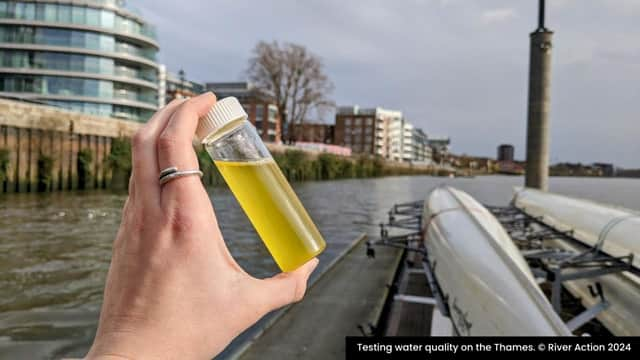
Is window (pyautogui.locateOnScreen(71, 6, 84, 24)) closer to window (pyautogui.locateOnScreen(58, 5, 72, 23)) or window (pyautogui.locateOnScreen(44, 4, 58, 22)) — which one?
window (pyautogui.locateOnScreen(58, 5, 72, 23))

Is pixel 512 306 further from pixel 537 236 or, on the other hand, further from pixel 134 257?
pixel 537 236

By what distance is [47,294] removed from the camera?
20.6 ft

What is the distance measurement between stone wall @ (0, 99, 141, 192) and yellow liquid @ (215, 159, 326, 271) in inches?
833

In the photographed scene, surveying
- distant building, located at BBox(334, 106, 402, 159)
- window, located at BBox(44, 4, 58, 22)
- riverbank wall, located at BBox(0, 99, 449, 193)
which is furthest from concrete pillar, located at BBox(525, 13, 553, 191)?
distant building, located at BBox(334, 106, 402, 159)

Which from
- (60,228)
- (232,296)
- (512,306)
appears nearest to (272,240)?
(232,296)

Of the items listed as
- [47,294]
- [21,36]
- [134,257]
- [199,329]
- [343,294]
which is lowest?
[47,294]

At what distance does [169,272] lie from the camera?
0.80 meters

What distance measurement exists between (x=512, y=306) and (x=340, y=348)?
1.34 metres

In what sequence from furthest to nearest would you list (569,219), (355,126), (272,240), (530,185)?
(355,126), (530,185), (569,219), (272,240)

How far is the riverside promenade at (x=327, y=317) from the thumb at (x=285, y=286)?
2621 mm

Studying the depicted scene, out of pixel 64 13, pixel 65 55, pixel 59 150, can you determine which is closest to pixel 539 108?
pixel 59 150

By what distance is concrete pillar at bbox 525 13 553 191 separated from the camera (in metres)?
14.4

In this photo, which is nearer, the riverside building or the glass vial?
the glass vial

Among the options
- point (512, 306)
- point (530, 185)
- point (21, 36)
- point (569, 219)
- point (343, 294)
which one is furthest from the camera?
point (21, 36)
